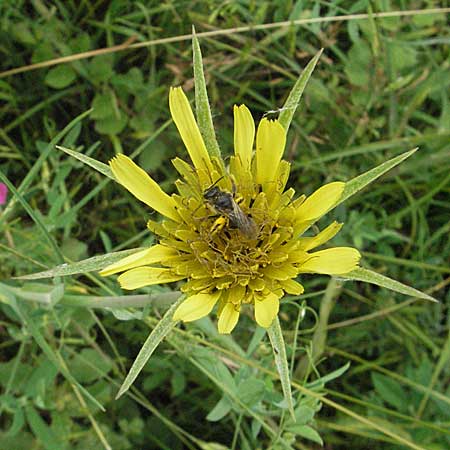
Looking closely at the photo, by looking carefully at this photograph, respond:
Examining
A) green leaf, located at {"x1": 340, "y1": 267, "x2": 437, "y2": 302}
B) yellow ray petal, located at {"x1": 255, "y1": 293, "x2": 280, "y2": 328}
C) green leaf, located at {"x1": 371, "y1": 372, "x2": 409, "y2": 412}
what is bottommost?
green leaf, located at {"x1": 371, "y1": 372, "x2": 409, "y2": 412}

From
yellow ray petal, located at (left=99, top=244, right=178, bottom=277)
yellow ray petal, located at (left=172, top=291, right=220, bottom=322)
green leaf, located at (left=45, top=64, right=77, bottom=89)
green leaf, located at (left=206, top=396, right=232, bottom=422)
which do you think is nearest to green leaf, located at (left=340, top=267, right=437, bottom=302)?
yellow ray petal, located at (left=172, top=291, right=220, bottom=322)

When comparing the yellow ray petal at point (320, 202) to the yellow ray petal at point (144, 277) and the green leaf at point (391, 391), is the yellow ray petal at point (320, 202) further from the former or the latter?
the green leaf at point (391, 391)

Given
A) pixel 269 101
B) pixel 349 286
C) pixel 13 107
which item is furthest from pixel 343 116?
pixel 13 107


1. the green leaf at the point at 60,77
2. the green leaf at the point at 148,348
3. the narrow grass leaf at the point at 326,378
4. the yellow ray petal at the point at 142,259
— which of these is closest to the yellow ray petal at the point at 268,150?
the yellow ray petal at the point at 142,259

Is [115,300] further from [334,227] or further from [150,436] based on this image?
[150,436]

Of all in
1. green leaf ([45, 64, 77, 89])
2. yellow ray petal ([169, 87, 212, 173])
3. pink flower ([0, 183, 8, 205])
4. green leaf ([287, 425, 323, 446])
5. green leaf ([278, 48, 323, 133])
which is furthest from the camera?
green leaf ([45, 64, 77, 89])

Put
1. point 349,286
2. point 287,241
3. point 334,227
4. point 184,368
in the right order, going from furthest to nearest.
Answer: point 349,286 < point 184,368 < point 287,241 < point 334,227

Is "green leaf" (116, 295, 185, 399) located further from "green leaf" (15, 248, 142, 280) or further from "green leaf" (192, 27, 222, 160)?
"green leaf" (192, 27, 222, 160)
